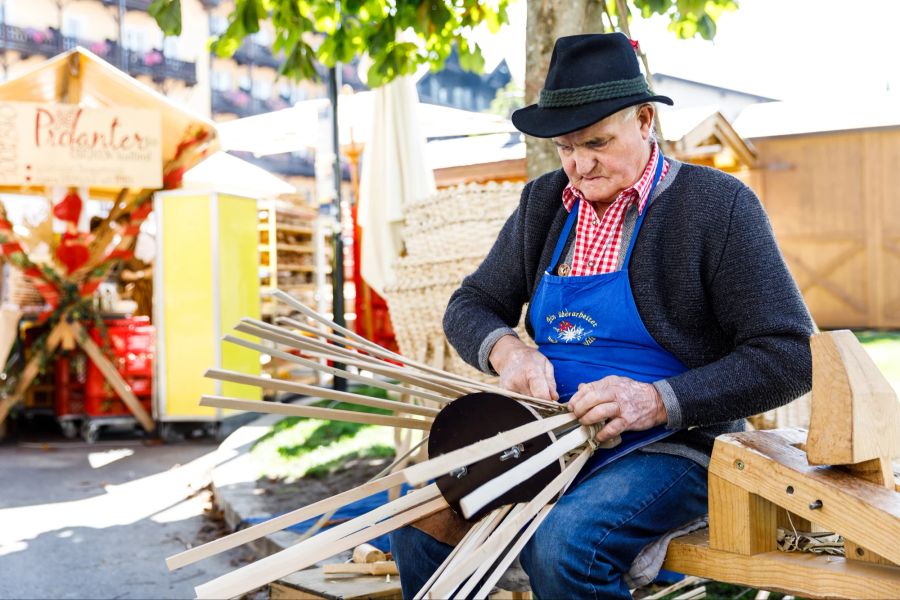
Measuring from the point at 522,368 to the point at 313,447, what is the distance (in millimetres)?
3843

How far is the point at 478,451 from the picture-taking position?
1396mm

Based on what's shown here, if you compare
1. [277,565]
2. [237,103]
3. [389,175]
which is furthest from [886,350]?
[237,103]

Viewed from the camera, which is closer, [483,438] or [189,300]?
[483,438]

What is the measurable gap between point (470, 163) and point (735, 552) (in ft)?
20.7

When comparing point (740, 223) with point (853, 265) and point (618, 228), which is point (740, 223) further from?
point (853, 265)

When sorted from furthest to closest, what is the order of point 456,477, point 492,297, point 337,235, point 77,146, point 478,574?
point 337,235 < point 77,146 < point 492,297 < point 456,477 < point 478,574

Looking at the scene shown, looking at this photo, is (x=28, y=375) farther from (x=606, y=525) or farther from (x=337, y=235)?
(x=606, y=525)

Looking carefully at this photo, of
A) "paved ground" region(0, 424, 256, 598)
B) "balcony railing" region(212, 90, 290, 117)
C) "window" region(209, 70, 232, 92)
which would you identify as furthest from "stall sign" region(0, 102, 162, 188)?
"window" region(209, 70, 232, 92)

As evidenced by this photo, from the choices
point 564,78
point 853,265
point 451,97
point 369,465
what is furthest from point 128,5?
point 564,78

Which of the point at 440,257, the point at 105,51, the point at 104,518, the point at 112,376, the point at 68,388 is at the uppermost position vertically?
the point at 105,51

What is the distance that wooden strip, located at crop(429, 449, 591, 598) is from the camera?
1.34 meters

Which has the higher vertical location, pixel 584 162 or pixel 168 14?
pixel 168 14

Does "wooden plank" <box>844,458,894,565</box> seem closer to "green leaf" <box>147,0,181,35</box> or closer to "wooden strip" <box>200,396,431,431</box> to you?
"wooden strip" <box>200,396,431,431</box>

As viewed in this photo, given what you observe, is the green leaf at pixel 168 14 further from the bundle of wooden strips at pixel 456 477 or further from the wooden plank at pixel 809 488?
the wooden plank at pixel 809 488
